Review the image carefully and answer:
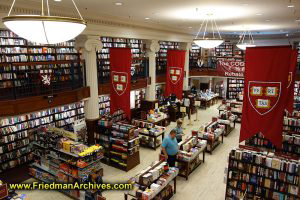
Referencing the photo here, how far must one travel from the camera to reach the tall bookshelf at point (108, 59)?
1135 cm

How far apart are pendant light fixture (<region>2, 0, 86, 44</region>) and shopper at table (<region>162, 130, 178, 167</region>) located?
4.88 metres

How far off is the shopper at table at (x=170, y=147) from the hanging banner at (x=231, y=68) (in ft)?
33.2

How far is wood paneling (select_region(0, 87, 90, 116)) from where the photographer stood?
6535 millimetres

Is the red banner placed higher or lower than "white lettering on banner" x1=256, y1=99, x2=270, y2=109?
higher

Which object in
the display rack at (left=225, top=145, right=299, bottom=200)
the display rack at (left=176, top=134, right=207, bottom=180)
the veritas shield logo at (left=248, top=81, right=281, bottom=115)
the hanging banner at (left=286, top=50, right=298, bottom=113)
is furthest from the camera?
the display rack at (left=176, top=134, right=207, bottom=180)

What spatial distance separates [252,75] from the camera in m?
4.84

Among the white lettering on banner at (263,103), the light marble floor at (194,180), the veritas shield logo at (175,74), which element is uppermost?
the veritas shield logo at (175,74)

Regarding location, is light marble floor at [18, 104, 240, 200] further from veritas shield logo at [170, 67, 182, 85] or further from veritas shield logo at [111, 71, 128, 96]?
veritas shield logo at [170, 67, 182, 85]

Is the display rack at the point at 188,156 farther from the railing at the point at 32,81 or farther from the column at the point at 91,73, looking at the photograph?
the railing at the point at 32,81

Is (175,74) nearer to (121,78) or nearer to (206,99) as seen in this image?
(121,78)

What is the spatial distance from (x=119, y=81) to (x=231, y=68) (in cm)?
1048

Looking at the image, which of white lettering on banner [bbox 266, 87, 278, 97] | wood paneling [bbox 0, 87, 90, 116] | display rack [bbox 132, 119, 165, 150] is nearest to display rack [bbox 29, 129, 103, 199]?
wood paneling [bbox 0, 87, 90, 116]

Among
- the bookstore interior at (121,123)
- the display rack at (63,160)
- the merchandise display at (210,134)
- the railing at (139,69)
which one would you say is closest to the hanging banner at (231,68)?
the bookstore interior at (121,123)


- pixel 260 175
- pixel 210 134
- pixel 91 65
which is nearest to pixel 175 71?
pixel 210 134
